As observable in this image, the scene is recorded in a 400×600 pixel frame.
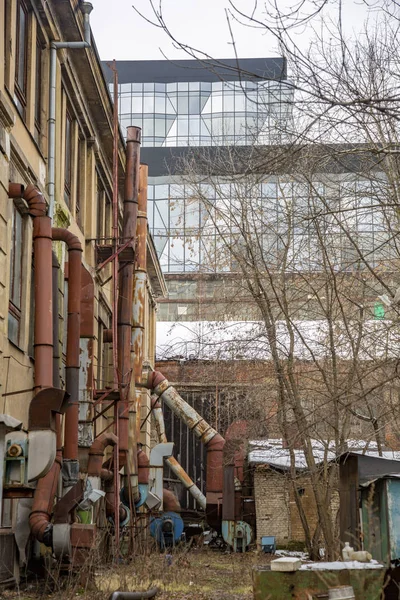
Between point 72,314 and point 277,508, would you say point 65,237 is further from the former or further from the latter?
point 277,508

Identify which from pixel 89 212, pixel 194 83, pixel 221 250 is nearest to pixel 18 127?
pixel 89 212

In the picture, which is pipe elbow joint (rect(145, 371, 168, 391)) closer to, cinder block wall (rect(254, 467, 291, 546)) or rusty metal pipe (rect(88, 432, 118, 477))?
cinder block wall (rect(254, 467, 291, 546))

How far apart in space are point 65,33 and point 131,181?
5320 mm

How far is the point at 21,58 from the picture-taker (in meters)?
15.1

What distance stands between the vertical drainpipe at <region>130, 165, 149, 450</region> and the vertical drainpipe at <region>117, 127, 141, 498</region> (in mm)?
376

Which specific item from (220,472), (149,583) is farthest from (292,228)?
(220,472)

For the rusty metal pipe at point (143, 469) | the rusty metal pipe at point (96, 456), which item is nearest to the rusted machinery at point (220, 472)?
the rusty metal pipe at point (143, 469)

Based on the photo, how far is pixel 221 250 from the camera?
27.2 metres

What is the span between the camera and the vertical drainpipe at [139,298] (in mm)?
22609

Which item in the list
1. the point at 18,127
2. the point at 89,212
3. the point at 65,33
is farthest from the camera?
the point at 89,212

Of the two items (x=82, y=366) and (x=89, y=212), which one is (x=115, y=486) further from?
(x=89, y=212)

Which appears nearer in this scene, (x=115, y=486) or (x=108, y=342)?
(x=115, y=486)

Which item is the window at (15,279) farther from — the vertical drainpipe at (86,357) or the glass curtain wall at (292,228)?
the glass curtain wall at (292,228)

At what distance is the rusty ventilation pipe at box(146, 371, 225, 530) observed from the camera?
26.3 metres
